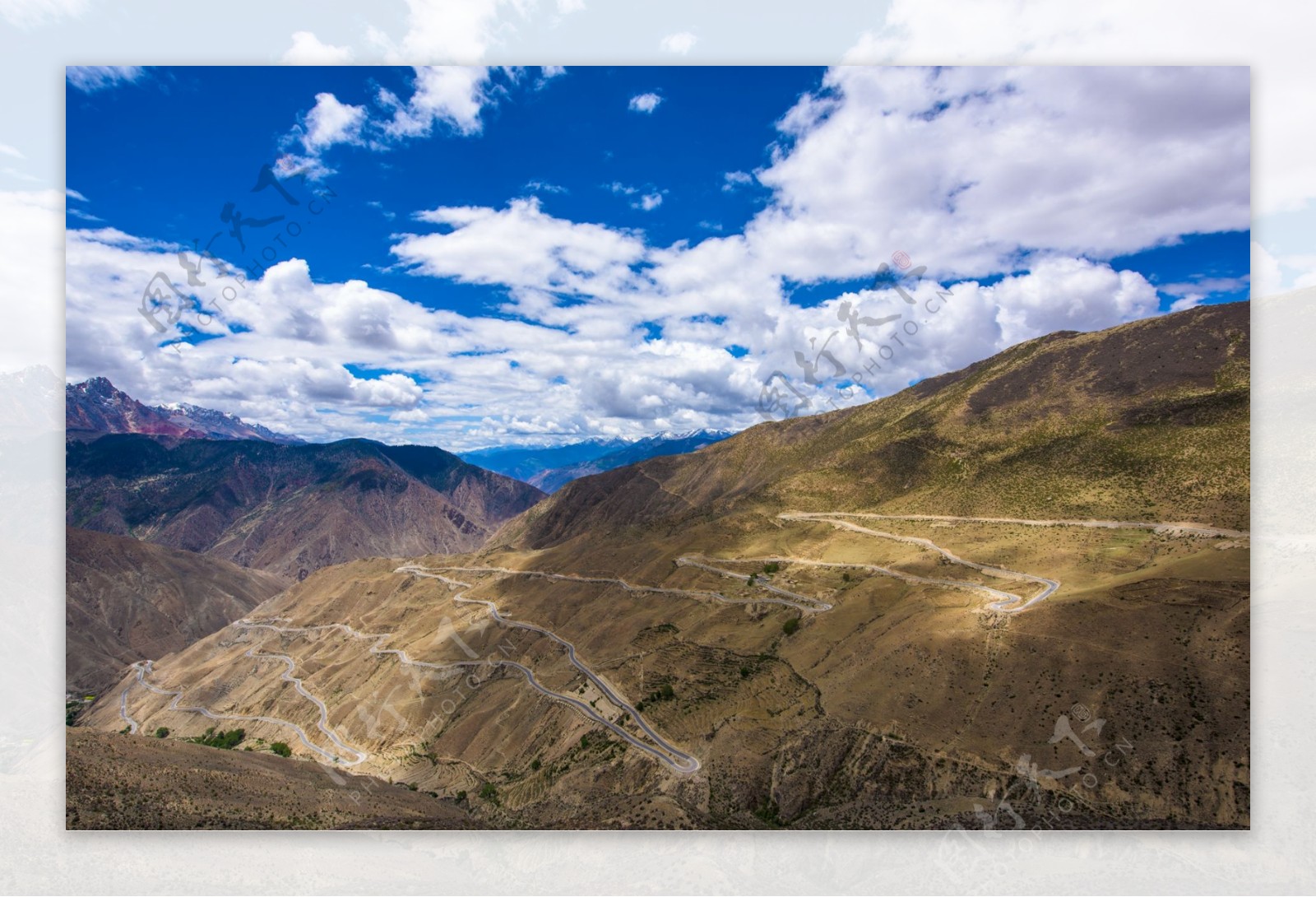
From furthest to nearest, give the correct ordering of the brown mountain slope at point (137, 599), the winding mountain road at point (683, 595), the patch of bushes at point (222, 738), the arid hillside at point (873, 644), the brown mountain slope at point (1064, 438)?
the brown mountain slope at point (137, 599), the patch of bushes at point (222, 738), the brown mountain slope at point (1064, 438), the winding mountain road at point (683, 595), the arid hillside at point (873, 644)

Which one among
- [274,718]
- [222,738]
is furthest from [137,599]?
[274,718]

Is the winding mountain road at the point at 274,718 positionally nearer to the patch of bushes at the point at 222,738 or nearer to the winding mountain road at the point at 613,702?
the patch of bushes at the point at 222,738

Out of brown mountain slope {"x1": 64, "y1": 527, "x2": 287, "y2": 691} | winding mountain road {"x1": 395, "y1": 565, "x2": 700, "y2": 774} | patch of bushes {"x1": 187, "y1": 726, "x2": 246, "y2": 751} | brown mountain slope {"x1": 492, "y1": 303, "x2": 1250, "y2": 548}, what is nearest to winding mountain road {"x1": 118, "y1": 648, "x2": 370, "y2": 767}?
patch of bushes {"x1": 187, "y1": 726, "x2": 246, "y2": 751}

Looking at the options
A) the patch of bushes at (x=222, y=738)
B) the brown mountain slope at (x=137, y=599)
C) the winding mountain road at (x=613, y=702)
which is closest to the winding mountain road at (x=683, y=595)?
the winding mountain road at (x=613, y=702)

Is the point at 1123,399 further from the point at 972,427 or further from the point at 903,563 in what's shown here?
the point at 903,563

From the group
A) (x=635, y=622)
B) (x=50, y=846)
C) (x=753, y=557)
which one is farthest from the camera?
(x=753, y=557)

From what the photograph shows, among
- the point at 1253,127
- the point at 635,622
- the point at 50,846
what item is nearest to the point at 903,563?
the point at 635,622
